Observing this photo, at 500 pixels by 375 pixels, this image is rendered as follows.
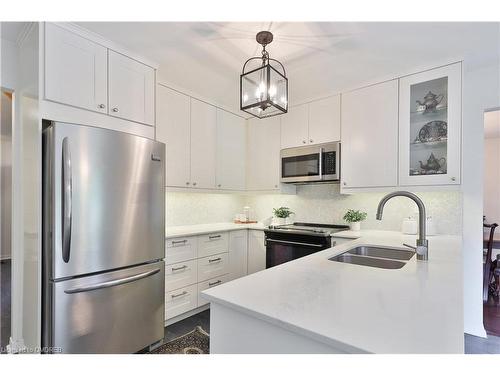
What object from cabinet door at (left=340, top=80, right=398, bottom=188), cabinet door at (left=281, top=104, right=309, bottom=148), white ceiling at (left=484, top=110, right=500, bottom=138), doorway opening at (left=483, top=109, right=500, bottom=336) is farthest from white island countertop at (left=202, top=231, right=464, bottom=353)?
white ceiling at (left=484, top=110, right=500, bottom=138)

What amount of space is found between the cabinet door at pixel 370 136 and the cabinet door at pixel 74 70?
7.43 ft

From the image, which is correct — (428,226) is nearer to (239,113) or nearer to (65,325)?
(239,113)

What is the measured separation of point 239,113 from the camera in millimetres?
3572

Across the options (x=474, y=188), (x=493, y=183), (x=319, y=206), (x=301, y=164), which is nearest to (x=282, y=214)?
Result: (x=319, y=206)

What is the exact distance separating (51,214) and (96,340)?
872 mm

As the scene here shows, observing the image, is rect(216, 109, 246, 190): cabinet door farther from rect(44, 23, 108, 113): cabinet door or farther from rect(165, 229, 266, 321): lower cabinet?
rect(44, 23, 108, 113): cabinet door

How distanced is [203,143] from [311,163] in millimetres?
1270

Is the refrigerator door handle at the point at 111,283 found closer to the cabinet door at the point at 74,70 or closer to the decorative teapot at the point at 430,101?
the cabinet door at the point at 74,70

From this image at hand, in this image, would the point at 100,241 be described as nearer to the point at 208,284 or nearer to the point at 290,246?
the point at 208,284

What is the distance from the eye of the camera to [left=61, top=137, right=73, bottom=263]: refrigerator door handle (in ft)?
5.16

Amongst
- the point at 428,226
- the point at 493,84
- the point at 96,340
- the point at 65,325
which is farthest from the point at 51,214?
the point at 493,84

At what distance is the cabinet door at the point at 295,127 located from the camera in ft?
10.2

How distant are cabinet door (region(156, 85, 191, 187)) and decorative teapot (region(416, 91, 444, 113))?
2290 mm

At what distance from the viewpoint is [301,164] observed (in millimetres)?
3104
